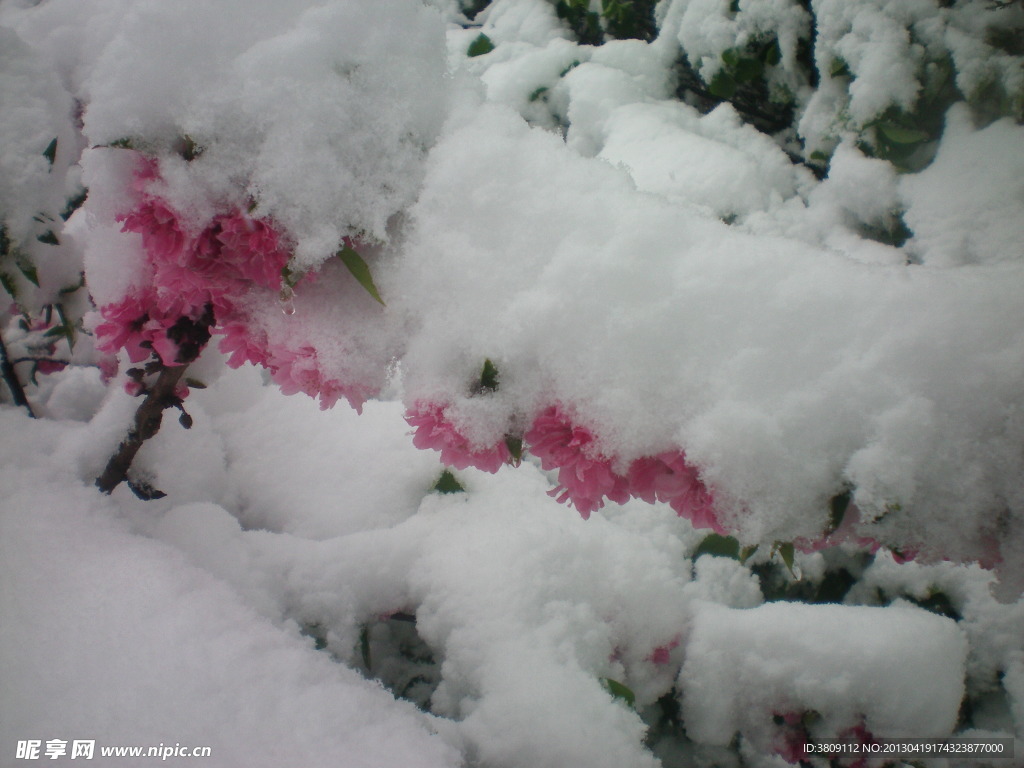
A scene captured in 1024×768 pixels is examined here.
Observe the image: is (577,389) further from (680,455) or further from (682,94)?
(682,94)

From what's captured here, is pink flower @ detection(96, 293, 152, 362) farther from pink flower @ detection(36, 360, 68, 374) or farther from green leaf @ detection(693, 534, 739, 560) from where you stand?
green leaf @ detection(693, 534, 739, 560)

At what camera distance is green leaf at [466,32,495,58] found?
2080 mm

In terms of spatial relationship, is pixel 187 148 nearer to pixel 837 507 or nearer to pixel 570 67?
pixel 837 507

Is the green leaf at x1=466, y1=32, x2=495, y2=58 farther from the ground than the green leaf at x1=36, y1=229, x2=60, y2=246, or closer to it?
farther from the ground

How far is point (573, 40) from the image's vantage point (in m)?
2.12

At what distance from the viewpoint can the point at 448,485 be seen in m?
1.21

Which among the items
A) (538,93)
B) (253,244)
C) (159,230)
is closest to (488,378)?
(253,244)

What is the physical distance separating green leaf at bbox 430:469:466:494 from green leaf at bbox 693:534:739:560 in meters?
0.55

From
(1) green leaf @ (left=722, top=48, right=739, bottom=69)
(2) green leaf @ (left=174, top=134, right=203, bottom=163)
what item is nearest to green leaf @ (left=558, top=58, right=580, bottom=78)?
(1) green leaf @ (left=722, top=48, right=739, bottom=69)

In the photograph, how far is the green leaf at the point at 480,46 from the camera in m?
2.08

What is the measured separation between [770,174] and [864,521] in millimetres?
1198

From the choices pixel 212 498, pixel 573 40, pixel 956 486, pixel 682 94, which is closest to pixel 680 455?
pixel 956 486

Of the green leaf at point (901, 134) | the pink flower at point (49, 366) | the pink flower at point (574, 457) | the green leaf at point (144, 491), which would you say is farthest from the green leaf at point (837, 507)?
the pink flower at point (49, 366)

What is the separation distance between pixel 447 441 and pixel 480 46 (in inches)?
80.8
